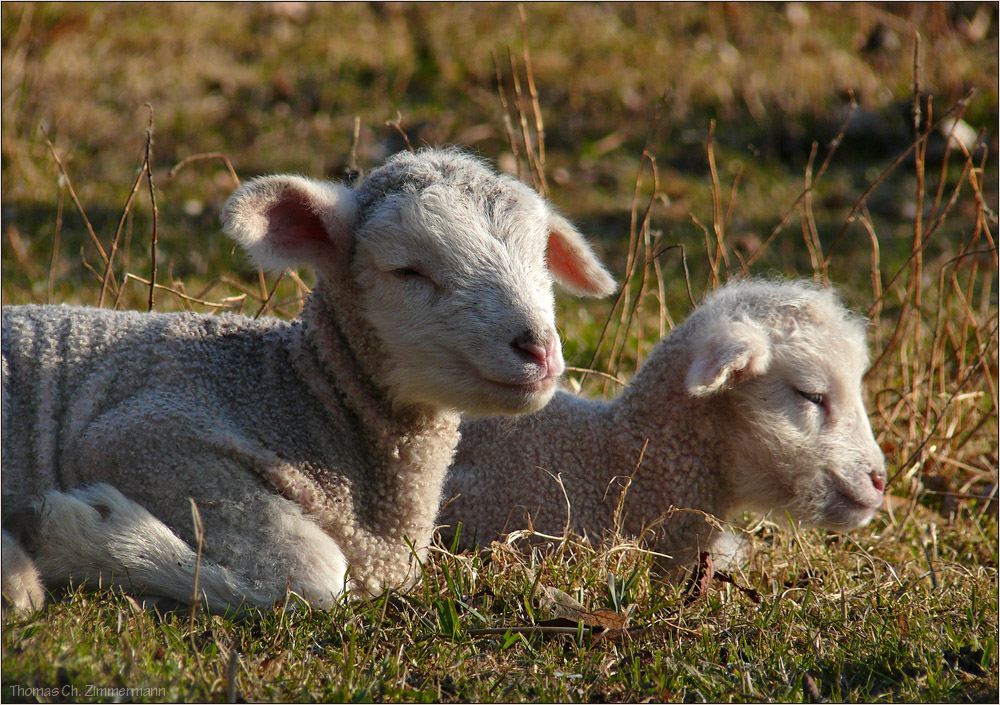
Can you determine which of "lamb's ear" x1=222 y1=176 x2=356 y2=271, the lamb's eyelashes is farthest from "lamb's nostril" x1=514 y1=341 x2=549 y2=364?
the lamb's eyelashes

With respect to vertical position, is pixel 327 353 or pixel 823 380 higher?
pixel 327 353

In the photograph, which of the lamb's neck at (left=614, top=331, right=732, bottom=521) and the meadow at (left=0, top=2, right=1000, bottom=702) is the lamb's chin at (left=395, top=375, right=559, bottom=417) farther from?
the lamb's neck at (left=614, top=331, right=732, bottom=521)

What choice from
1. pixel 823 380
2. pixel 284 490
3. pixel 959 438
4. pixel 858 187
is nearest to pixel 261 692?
pixel 284 490

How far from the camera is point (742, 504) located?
141 inches

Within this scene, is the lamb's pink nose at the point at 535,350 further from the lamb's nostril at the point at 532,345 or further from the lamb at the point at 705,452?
the lamb at the point at 705,452

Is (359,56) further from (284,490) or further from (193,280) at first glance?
(284,490)

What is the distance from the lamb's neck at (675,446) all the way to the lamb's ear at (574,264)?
0.36m

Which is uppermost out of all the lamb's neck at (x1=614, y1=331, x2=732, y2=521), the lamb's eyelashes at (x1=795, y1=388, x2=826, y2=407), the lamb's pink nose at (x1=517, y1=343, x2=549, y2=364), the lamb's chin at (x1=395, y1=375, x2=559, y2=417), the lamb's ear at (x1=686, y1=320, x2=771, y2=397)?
the lamb's pink nose at (x1=517, y1=343, x2=549, y2=364)

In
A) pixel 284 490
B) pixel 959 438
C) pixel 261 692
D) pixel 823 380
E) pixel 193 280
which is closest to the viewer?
pixel 261 692

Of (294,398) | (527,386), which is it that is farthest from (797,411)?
(294,398)

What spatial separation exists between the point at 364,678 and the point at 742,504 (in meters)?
1.63

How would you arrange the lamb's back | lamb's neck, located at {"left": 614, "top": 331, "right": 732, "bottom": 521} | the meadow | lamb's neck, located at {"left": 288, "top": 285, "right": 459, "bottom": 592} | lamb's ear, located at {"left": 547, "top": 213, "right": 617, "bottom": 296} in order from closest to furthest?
the meadow → the lamb's back → lamb's neck, located at {"left": 288, "top": 285, "right": 459, "bottom": 592} → lamb's ear, located at {"left": 547, "top": 213, "right": 617, "bottom": 296} → lamb's neck, located at {"left": 614, "top": 331, "right": 732, "bottom": 521}

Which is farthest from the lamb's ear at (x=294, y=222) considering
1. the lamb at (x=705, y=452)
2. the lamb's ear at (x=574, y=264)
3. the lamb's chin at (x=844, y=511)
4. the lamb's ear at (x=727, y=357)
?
the lamb's chin at (x=844, y=511)

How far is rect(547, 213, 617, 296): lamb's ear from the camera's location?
133 inches
